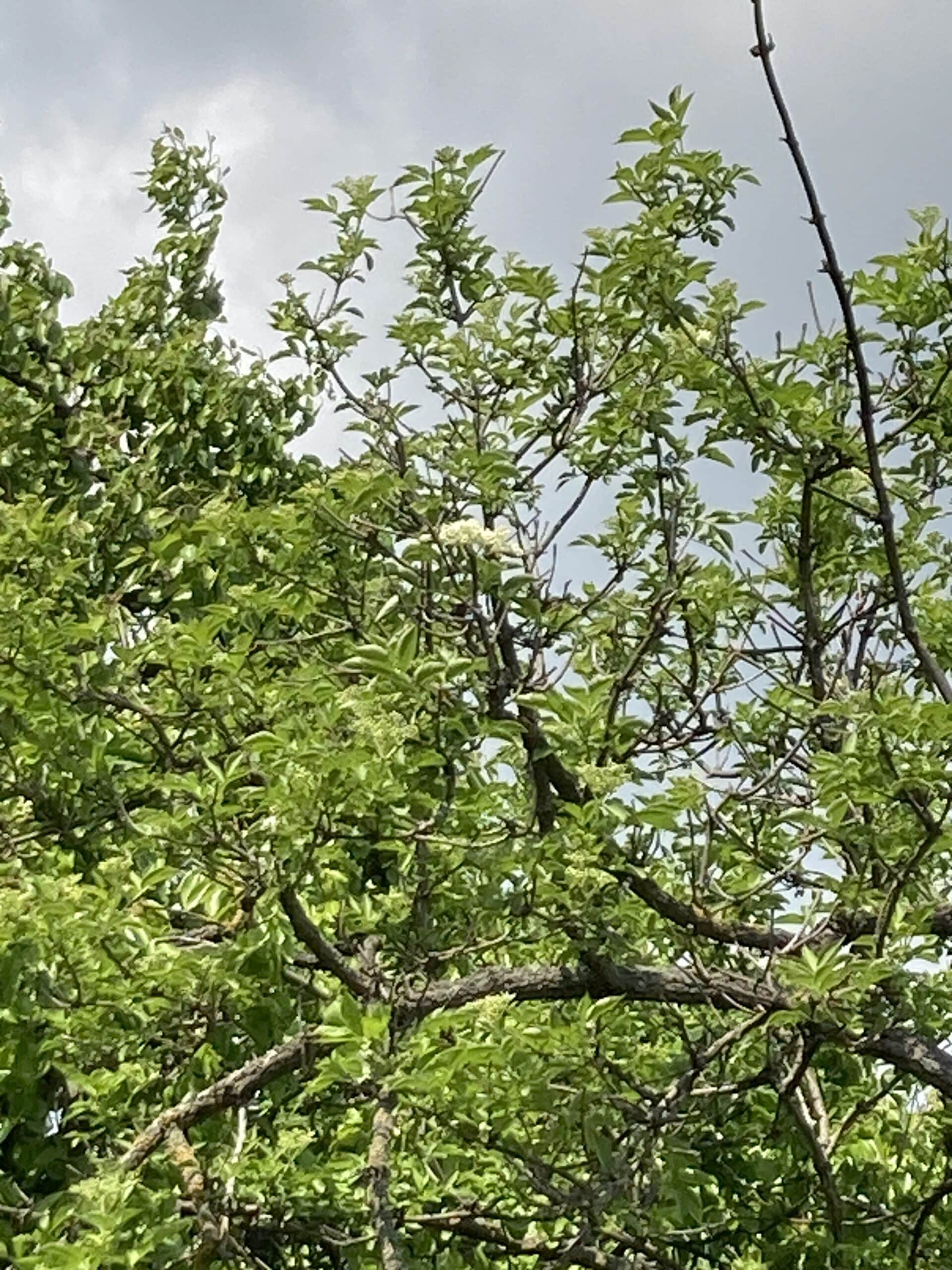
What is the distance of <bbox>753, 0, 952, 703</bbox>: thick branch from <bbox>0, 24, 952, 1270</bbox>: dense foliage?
0.02m

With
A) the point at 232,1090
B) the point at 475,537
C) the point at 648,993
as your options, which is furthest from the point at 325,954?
the point at 475,537

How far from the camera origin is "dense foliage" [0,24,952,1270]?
9.20 ft

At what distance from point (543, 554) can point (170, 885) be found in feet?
4.49

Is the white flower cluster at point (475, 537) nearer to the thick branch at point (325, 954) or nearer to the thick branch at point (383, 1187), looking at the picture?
the thick branch at point (325, 954)

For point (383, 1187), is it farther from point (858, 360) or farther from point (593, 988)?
point (858, 360)

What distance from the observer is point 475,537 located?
2824mm

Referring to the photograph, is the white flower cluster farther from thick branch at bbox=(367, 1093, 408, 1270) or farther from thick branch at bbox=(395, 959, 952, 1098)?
thick branch at bbox=(367, 1093, 408, 1270)

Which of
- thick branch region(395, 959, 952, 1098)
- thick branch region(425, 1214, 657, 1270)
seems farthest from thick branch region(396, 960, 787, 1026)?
thick branch region(425, 1214, 657, 1270)

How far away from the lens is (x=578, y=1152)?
332cm

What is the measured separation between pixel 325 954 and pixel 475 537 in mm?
1013

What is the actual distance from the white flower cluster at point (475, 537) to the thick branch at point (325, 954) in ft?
2.75

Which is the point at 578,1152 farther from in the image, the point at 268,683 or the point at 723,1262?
the point at 268,683

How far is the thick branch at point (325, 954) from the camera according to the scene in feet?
9.80

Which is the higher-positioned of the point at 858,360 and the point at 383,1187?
the point at 858,360
